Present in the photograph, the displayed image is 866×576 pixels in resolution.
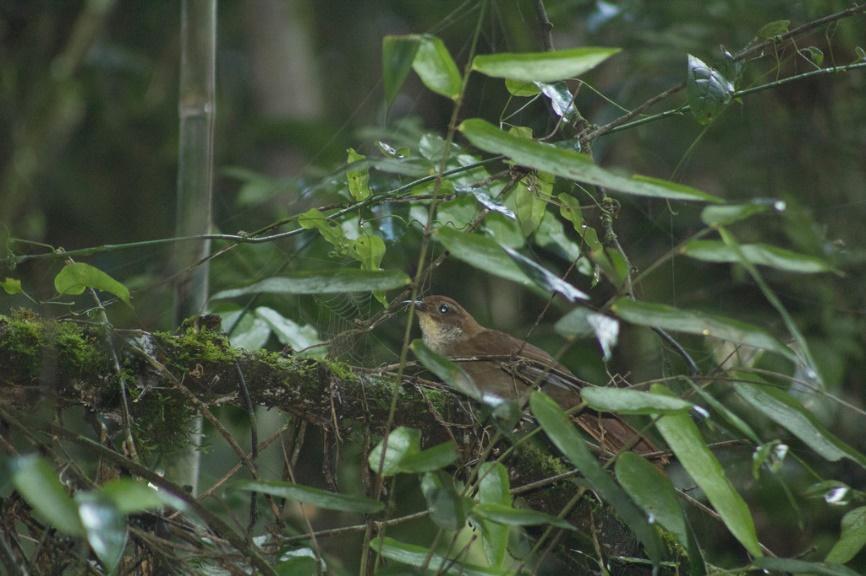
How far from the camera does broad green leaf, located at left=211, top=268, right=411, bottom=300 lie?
195 centimetres

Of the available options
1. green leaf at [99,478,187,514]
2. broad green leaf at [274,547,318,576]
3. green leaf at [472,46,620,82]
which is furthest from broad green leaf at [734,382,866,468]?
green leaf at [99,478,187,514]

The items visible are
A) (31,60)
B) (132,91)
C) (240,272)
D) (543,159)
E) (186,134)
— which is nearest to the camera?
(543,159)

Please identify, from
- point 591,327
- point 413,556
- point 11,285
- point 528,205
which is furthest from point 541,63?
point 11,285

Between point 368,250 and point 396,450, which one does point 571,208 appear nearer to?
point 368,250

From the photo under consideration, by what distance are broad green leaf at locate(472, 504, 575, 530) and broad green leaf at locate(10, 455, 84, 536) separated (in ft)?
2.40

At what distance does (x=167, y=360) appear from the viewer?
2.40 metres

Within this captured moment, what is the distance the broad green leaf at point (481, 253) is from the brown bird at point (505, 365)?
0.25 m

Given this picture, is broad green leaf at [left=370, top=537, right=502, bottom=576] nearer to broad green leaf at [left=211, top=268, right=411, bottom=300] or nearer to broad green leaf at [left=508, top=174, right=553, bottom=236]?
broad green leaf at [left=211, top=268, right=411, bottom=300]

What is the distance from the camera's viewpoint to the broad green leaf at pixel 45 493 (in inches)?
56.9

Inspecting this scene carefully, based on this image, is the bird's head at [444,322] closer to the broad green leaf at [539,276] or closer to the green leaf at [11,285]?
the green leaf at [11,285]

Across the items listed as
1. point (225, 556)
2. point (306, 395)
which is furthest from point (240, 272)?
point (225, 556)

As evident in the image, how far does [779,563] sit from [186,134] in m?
2.27

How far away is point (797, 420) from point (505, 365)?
1021 millimetres

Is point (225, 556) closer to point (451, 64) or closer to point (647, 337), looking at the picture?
point (451, 64)
